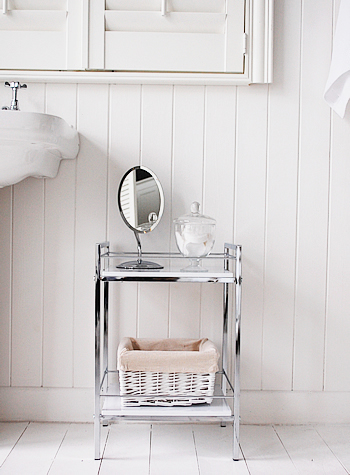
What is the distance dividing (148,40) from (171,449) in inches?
50.8

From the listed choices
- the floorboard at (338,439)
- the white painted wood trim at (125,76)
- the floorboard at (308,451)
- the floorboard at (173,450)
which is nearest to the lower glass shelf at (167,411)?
the floorboard at (173,450)

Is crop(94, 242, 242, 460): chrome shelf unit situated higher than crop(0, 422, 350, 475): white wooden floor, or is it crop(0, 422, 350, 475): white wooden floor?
crop(94, 242, 242, 460): chrome shelf unit

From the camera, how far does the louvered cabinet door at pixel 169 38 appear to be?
1633 millimetres

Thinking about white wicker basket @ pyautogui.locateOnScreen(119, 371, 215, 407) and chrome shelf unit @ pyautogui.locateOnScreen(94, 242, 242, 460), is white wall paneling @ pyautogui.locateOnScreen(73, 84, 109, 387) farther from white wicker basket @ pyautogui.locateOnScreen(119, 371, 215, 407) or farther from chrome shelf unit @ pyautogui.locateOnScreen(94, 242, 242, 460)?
white wicker basket @ pyautogui.locateOnScreen(119, 371, 215, 407)

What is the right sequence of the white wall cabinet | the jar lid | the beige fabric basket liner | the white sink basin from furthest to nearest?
the white wall cabinet → the jar lid → the beige fabric basket liner → the white sink basin

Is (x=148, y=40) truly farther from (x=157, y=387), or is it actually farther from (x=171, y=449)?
(x=171, y=449)

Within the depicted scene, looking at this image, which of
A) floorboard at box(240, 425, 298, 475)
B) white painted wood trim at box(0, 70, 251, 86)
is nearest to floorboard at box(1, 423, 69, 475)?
floorboard at box(240, 425, 298, 475)

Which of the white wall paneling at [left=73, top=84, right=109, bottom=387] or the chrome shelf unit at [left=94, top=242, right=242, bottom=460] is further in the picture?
the white wall paneling at [left=73, top=84, right=109, bottom=387]

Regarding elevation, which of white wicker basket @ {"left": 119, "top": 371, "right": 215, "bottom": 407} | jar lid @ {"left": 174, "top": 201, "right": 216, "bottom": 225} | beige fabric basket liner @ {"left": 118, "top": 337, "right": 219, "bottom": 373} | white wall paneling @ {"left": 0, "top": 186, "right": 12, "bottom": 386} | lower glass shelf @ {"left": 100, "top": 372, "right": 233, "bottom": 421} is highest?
jar lid @ {"left": 174, "top": 201, "right": 216, "bottom": 225}

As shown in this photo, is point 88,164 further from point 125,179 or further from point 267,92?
point 267,92

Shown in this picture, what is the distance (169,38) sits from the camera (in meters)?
1.64

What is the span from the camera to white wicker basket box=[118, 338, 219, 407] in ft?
4.68

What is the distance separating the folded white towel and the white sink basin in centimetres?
85

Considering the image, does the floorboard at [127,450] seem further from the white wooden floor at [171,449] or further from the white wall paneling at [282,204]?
the white wall paneling at [282,204]
